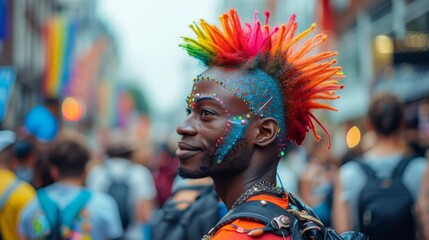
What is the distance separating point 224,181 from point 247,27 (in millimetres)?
629

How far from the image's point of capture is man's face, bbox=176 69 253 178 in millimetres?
2301

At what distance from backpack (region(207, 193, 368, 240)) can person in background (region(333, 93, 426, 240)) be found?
2.11 metres

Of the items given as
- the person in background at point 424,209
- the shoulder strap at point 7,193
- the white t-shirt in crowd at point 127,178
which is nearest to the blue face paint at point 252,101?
the person in background at point 424,209

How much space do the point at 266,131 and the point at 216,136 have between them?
193 millimetres

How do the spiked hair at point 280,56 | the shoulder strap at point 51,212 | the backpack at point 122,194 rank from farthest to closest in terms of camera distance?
1. the backpack at point 122,194
2. the shoulder strap at point 51,212
3. the spiked hair at point 280,56

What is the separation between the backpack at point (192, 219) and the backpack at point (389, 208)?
1049mm

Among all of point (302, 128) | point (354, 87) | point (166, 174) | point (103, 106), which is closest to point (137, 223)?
point (166, 174)

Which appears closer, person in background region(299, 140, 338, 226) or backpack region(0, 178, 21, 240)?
backpack region(0, 178, 21, 240)

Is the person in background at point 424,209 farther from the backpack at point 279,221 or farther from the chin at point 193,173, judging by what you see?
the chin at point 193,173

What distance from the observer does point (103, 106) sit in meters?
37.0

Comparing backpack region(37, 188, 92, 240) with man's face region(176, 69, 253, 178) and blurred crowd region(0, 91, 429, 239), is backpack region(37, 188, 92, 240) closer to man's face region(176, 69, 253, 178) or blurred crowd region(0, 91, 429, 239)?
blurred crowd region(0, 91, 429, 239)

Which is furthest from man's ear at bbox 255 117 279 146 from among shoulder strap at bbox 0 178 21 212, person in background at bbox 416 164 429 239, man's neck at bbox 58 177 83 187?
shoulder strap at bbox 0 178 21 212

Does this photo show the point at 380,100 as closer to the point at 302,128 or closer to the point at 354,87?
the point at 302,128

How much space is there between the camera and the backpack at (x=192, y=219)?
166 inches
